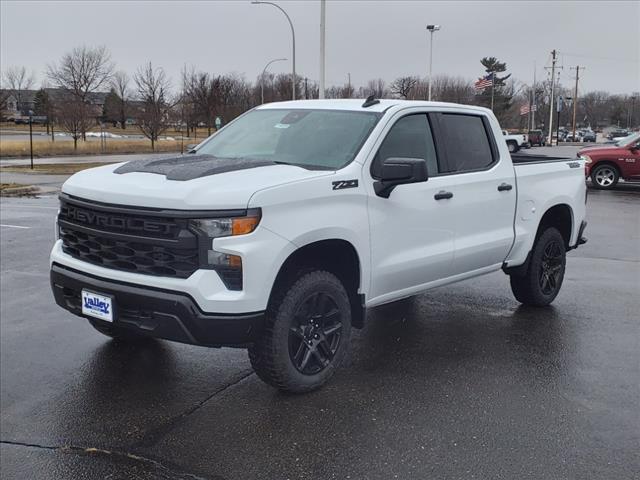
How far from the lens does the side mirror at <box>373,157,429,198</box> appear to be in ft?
14.6

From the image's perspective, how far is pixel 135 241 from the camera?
397 cm

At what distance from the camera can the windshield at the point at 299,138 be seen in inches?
189

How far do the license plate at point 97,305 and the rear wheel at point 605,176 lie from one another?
1853 centimetres

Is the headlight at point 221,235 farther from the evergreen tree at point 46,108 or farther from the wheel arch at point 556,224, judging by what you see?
the evergreen tree at point 46,108

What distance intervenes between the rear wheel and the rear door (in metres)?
15.3

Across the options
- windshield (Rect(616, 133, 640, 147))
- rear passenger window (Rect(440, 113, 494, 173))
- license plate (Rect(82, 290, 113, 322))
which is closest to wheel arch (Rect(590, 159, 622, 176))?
windshield (Rect(616, 133, 640, 147))

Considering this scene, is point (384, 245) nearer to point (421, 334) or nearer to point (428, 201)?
point (428, 201)

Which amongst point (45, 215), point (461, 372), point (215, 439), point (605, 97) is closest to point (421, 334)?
point (461, 372)

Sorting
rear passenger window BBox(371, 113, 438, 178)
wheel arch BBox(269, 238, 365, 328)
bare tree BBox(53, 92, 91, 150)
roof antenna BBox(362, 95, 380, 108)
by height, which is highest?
bare tree BBox(53, 92, 91, 150)

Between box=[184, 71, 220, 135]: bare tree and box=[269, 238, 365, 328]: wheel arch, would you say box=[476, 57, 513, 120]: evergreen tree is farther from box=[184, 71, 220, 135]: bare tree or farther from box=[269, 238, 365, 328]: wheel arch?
box=[269, 238, 365, 328]: wheel arch

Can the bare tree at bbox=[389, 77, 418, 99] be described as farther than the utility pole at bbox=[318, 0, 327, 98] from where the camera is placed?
Yes

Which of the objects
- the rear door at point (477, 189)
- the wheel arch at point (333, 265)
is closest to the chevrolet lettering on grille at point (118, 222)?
the wheel arch at point (333, 265)

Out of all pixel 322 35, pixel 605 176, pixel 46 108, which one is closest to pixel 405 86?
pixel 322 35

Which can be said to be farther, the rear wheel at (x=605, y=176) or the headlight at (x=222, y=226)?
the rear wheel at (x=605, y=176)
